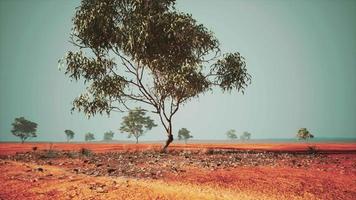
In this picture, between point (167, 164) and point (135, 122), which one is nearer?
point (167, 164)

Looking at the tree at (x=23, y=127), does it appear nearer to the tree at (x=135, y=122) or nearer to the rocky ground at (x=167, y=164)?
the tree at (x=135, y=122)

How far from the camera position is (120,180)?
543 inches

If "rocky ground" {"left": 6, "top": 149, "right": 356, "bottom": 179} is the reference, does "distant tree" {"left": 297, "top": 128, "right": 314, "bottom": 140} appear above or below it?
above

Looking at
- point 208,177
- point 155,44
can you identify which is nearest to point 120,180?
point 208,177

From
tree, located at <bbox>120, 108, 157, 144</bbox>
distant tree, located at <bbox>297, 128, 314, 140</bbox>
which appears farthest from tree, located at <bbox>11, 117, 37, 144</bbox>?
distant tree, located at <bbox>297, 128, 314, 140</bbox>

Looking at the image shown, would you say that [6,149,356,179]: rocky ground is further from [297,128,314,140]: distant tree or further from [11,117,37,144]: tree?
[11,117,37,144]: tree

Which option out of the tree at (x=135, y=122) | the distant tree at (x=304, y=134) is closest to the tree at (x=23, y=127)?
the tree at (x=135, y=122)

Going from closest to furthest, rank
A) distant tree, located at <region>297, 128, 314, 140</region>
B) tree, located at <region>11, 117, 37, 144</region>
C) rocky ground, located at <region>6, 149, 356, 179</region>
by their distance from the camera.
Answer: rocky ground, located at <region>6, 149, 356, 179</region> < distant tree, located at <region>297, 128, 314, 140</region> < tree, located at <region>11, 117, 37, 144</region>

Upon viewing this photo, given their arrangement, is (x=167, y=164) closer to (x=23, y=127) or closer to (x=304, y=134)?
(x=304, y=134)

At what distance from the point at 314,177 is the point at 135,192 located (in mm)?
8816

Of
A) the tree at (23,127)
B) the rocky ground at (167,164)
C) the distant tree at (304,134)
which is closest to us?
the rocky ground at (167,164)

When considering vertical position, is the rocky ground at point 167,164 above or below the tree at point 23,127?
below

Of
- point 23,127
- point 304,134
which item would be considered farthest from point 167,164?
point 23,127

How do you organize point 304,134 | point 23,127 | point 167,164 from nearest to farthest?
point 167,164, point 304,134, point 23,127
